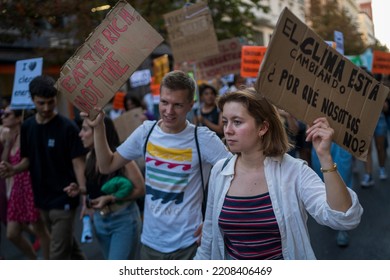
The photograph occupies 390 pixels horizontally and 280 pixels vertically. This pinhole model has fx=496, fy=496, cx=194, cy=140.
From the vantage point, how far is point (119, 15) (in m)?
2.53

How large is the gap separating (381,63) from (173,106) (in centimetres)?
498

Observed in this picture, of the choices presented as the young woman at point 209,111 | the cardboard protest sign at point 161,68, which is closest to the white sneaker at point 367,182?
the young woman at point 209,111

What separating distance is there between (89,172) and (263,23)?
12375mm

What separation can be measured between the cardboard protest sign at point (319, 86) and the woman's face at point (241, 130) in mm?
233

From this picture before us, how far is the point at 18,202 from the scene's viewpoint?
15.3ft

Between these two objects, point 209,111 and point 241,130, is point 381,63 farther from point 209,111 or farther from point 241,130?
point 241,130

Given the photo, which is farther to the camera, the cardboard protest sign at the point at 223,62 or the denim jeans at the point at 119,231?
the cardboard protest sign at the point at 223,62

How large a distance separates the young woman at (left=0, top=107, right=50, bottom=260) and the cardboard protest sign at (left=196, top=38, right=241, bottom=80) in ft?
10.7

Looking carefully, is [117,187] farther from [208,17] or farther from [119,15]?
[208,17]

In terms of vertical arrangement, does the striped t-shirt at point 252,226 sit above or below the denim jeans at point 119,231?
above

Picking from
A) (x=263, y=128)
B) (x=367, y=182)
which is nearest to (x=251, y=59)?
(x=367, y=182)

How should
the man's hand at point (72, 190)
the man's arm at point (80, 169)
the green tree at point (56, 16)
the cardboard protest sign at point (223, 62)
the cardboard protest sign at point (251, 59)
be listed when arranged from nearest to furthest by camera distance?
the man's hand at point (72, 190), the man's arm at point (80, 169), the green tree at point (56, 16), the cardboard protest sign at point (251, 59), the cardboard protest sign at point (223, 62)

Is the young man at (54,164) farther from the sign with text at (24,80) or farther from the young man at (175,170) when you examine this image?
the young man at (175,170)

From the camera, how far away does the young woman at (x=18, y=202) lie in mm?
4625
